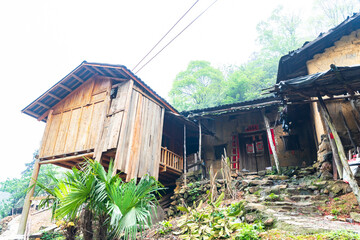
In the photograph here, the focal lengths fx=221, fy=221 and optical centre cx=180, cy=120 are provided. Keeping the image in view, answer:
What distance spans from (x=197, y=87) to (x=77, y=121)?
18940 millimetres

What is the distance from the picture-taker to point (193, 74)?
92.3 feet

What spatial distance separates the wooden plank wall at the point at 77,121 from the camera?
9180 millimetres

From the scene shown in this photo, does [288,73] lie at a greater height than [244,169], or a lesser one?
greater

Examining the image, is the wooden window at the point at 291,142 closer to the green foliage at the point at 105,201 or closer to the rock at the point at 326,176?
the rock at the point at 326,176

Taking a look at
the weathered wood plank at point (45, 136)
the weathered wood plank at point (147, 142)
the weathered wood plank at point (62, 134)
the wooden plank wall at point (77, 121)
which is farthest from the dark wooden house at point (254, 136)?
the weathered wood plank at point (45, 136)

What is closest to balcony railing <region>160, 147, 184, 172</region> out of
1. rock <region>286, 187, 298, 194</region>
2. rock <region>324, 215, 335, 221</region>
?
rock <region>286, 187, 298, 194</region>

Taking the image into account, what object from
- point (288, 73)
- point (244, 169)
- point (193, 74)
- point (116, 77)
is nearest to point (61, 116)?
point (116, 77)

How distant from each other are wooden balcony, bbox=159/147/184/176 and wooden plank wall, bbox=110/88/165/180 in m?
0.65

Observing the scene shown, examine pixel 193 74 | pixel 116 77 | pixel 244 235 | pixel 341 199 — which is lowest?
pixel 244 235

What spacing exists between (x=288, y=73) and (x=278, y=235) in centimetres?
791

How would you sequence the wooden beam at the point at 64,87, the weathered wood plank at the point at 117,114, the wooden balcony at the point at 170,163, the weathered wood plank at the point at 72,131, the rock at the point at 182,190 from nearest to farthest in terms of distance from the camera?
the weathered wood plank at the point at 117,114 → the weathered wood plank at the point at 72,131 → the wooden beam at the point at 64,87 → the rock at the point at 182,190 → the wooden balcony at the point at 170,163

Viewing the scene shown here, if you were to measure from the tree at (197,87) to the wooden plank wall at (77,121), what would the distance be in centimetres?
1627

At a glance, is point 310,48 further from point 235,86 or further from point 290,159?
point 235,86

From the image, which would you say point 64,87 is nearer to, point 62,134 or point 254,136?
point 62,134
